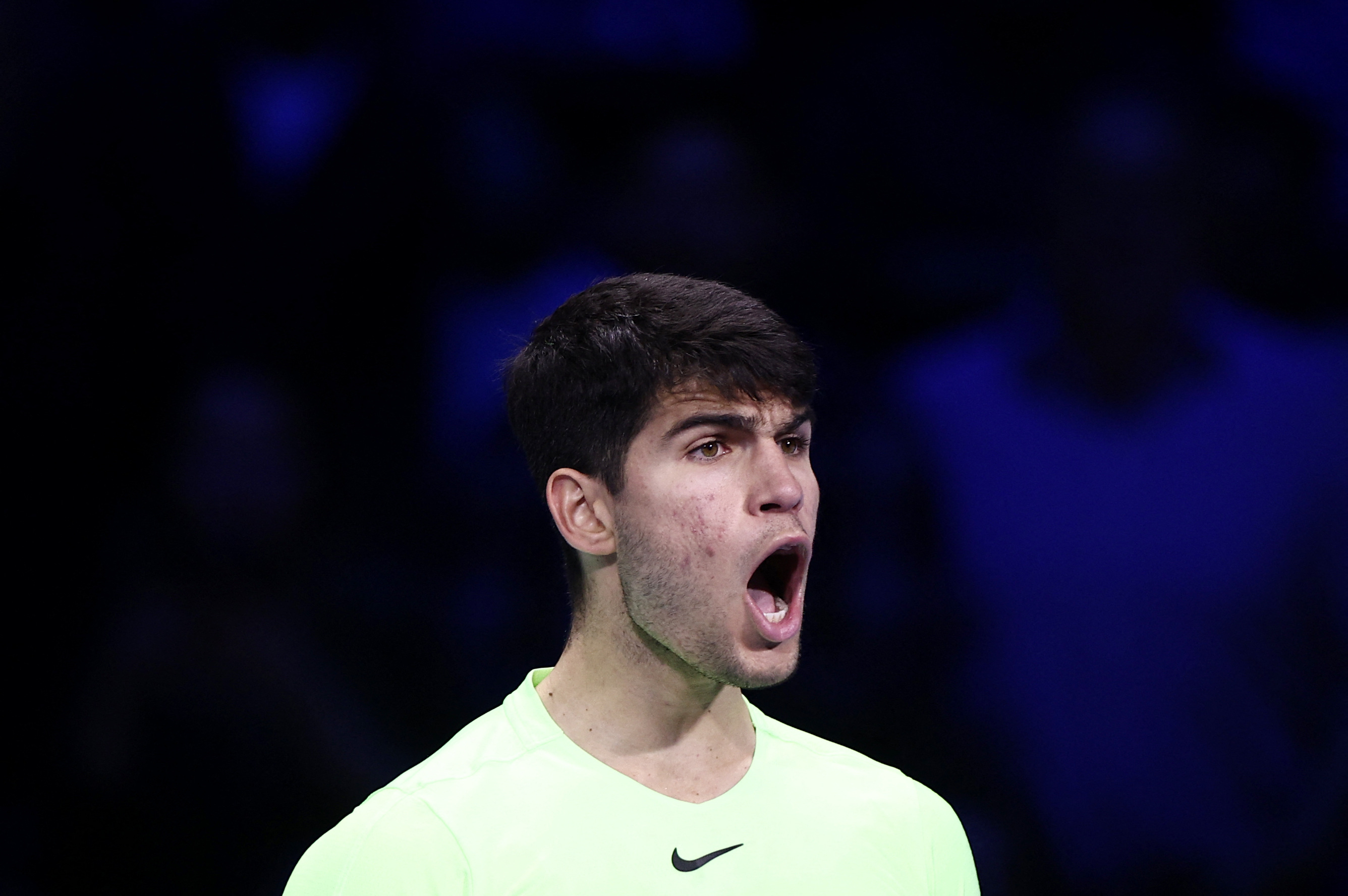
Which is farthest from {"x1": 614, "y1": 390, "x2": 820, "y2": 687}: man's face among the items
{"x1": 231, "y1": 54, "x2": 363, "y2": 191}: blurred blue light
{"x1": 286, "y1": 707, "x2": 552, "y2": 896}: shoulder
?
{"x1": 231, "y1": 54, "x2": 363, "y2": 191}: blurred blue light

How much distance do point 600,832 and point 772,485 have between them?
0.51 metres

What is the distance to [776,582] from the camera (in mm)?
1843

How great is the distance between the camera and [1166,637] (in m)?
3.05

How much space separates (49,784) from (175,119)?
1.47 m

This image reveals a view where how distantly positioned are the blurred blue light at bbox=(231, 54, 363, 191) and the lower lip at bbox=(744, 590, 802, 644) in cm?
176

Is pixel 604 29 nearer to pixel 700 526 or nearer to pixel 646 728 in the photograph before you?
pixel 700 526

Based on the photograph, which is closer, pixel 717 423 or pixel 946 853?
pixel 717 423

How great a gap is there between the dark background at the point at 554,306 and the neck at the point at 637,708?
1.18m

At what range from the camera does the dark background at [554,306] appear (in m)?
2.82

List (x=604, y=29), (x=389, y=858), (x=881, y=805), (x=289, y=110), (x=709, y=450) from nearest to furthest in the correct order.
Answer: (x=389, y=858) < (x=709, y=450) < (x=881, y=805) < (x=289, y=110) < (x=604, y=29)

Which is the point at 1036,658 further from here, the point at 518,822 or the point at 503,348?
the point at 518,822

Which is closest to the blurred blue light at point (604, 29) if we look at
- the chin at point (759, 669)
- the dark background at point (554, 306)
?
the dark background at point (554, 306)

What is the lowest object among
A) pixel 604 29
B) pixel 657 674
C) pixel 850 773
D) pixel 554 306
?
pixel 850 773

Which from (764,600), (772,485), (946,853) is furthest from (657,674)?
(946,853)
